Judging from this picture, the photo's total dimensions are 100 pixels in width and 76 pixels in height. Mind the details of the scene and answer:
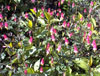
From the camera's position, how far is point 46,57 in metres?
2.73

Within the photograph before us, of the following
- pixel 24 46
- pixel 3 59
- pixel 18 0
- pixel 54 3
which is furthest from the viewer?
pixel 54 3

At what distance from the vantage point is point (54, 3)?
4.34m

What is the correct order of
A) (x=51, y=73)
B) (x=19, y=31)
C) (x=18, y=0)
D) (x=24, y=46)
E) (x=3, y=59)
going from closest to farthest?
(x=51, y=73) < (x=24, y=46) < (x=3, y=59) < (x=19, y=31) < (x=18, y=0)

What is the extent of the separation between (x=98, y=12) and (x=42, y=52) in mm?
1741

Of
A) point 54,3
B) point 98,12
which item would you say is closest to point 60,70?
point 98,12

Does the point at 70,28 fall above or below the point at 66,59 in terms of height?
above

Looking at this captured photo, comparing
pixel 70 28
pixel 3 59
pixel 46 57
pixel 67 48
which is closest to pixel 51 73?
pixel 46 57

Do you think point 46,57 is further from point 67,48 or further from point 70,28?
point 70,28

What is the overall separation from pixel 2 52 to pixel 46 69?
955 millimetres

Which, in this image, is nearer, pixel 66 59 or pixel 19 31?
pixel 66 59

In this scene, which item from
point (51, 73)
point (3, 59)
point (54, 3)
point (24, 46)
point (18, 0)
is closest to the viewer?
point (51, 73)

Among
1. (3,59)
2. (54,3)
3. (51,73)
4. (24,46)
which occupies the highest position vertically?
(54,3)

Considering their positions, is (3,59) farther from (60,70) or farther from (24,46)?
(60,70)

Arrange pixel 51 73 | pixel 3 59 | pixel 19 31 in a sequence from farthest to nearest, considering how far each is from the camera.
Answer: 1. pixel 19 31
2. pixel 3 59
3. pixel 51 73
